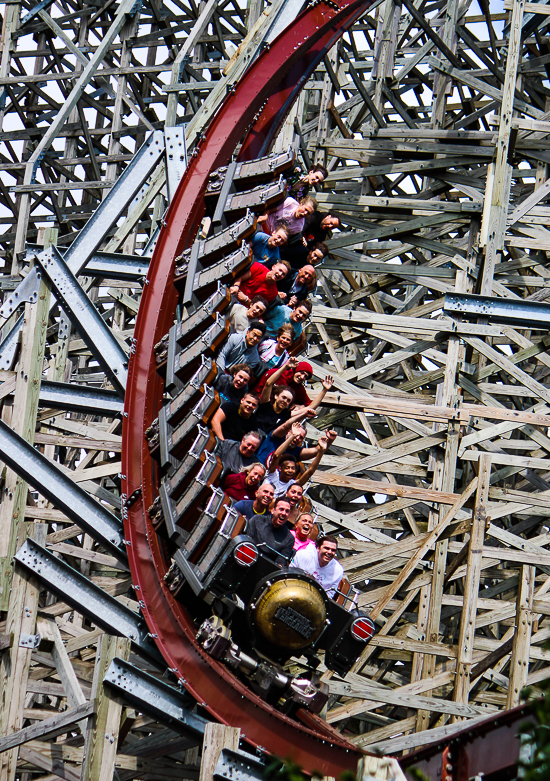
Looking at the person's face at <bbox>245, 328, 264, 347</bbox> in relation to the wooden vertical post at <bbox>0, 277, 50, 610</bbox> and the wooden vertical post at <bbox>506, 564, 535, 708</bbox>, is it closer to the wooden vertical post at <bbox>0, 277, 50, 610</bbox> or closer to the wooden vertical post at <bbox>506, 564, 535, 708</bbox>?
the wooden vertical post at <bbox>0, 277, 50, 610</bbox>

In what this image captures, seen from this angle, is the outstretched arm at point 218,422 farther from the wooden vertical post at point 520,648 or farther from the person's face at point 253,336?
the wooden vertical post at point 520,648

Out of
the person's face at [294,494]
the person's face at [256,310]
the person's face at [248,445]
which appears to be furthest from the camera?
the person's face at [256,310]

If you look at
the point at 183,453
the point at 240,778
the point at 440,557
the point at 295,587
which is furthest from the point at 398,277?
the point at 240,778

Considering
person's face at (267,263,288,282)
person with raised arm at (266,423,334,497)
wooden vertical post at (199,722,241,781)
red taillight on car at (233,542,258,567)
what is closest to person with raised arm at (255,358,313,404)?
person with raised arm at (266,423,334,497)

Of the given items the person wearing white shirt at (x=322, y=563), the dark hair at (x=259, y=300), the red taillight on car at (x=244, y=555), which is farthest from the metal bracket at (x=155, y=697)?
the dark hair at (x=259, y=300)

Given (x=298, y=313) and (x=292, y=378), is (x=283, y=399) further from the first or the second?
(x=298, y=313)

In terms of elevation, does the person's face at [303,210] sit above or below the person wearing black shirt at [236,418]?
above
